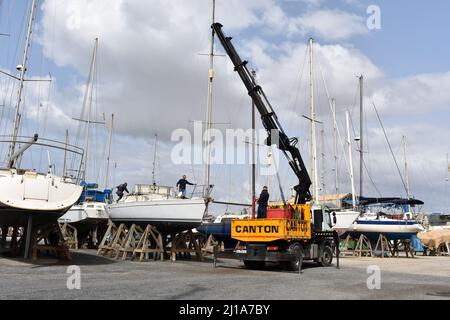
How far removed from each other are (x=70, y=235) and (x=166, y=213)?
10110 millimetres

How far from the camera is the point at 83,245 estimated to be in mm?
25547

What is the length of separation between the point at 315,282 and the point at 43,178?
29.1 ft

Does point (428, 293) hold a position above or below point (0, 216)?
below

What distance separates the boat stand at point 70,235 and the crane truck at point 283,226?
9.04 metres

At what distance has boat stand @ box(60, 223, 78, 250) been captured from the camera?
916 inches

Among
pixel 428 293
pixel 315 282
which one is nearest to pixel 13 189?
pixel 315 282

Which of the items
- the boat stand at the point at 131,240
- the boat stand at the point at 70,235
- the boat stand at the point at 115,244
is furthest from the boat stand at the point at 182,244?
the boat stand at the point at 70,235

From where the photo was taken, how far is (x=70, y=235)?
2500 cm

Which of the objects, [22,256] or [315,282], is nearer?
[315,282]

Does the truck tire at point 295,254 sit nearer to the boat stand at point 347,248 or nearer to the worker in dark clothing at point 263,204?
the worker in dark clothing at point 263,204

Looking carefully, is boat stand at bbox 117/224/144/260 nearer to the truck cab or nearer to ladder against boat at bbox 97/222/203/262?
ladder against boat at bbox 97/222/203/262

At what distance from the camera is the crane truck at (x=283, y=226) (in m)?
15.5
